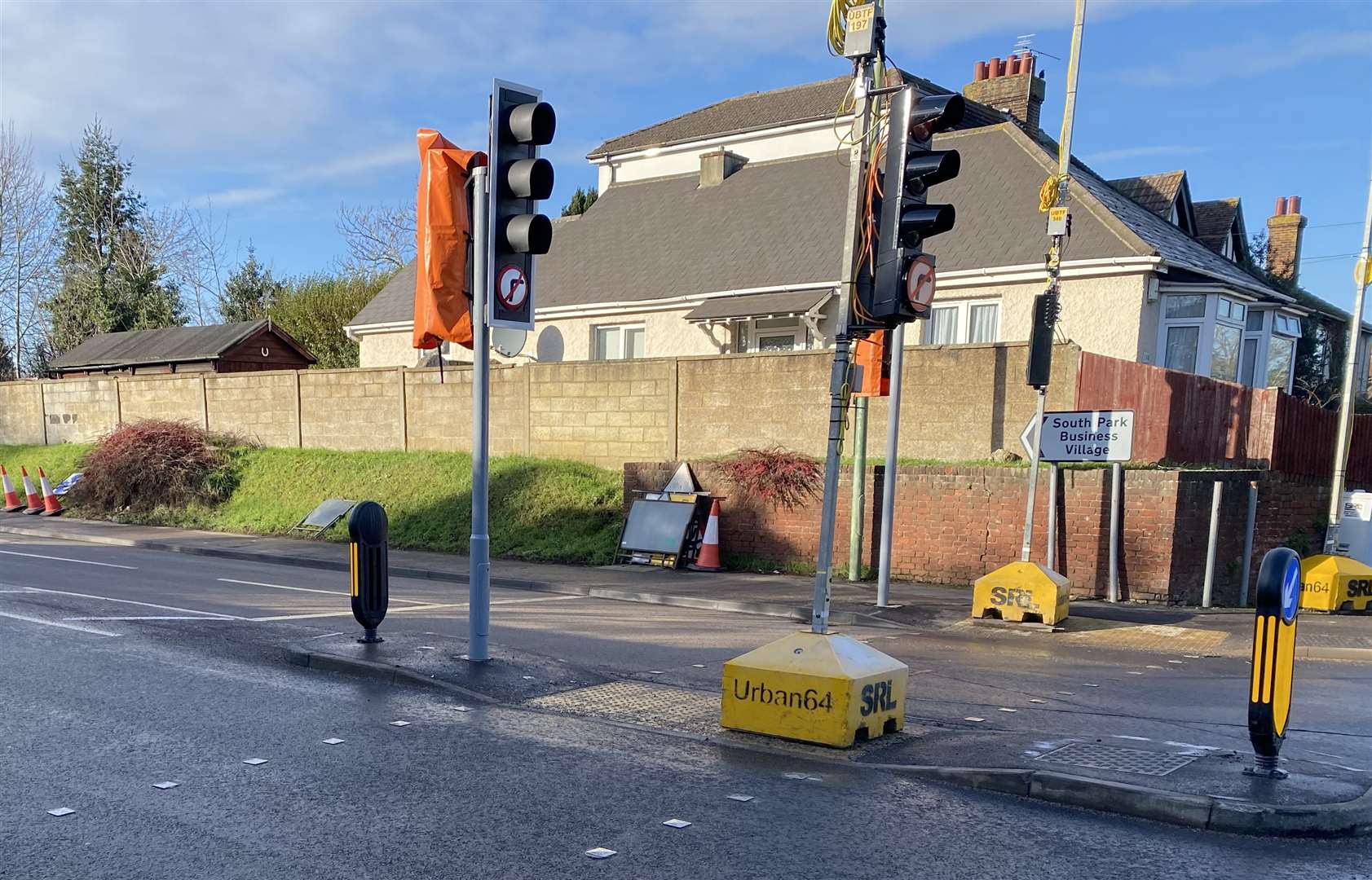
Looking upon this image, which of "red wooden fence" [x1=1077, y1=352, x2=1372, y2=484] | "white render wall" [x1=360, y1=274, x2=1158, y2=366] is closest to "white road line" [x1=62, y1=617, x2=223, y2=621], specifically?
"white render wall" [x1=360, y1=274, x2=1158, y2=366]

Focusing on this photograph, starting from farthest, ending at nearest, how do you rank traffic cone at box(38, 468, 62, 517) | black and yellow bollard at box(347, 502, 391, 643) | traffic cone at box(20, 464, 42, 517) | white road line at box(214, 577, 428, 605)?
traffic cone at box(20, 464, 42, 517) → traffic cone at box(38, 468, 62, 517) → white road line at box(214, 577, 428, 605) → black and yellow bollard at box(347, 502, 391, 643)

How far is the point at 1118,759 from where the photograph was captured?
18.9 feet

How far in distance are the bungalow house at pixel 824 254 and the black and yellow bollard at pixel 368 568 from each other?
8939 millimetres

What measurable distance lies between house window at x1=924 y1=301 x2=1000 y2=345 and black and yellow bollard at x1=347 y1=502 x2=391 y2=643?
13509 millimetres

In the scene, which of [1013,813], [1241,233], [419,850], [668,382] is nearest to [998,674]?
[1013,813]

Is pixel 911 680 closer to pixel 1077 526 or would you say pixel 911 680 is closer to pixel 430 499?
pixel 1077 526

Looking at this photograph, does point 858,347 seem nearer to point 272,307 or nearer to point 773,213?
point 773,213

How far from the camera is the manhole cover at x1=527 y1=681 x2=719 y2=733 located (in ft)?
22.2

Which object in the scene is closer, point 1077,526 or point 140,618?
point 140,618

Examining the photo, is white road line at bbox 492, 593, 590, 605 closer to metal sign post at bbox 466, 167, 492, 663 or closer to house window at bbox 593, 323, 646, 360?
metal sign post at bbox 466, 167, 492, 663

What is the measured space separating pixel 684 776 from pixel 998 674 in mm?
4082

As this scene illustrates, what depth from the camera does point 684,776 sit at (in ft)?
18.5

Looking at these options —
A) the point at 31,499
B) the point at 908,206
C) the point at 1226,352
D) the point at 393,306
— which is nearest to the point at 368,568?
the point at 908,206

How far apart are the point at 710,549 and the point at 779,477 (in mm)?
1582
